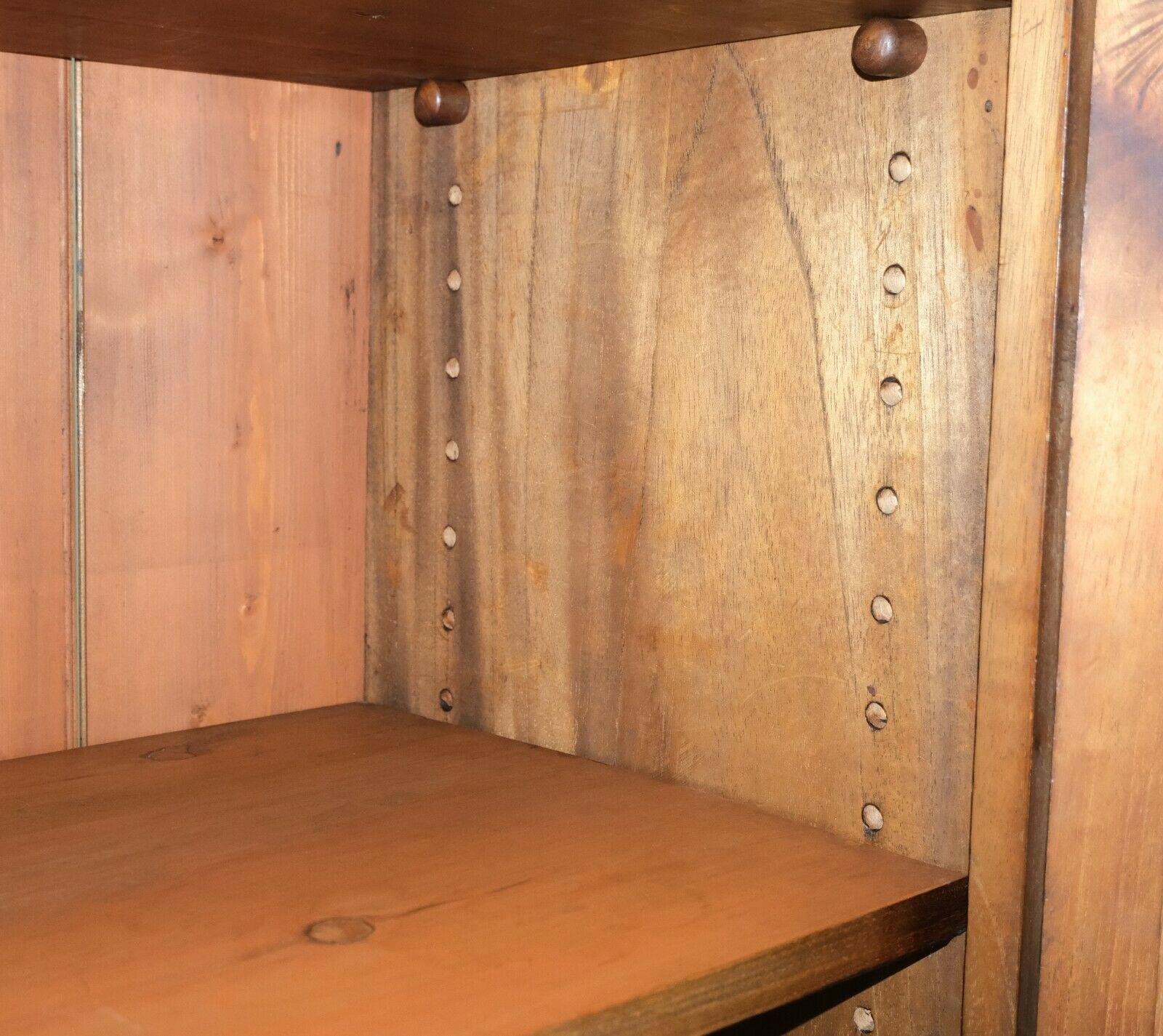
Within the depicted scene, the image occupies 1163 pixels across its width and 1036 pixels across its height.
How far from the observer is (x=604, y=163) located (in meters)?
1.02

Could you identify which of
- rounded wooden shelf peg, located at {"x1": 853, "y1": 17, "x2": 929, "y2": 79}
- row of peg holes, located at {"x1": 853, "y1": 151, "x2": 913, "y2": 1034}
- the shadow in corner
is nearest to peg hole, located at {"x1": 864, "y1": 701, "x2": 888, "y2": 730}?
row of peg holes, located at {"x1": 853, "y1": 151, "x2": 913, "y2": 1034}

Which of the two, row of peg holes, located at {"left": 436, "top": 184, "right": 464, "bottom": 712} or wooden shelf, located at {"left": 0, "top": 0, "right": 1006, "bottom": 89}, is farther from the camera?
row of peg holes, located at {"left": 436, "top": 184, "right": 464, "bottom": 712}

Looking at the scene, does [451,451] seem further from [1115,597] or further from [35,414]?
[1115,597]

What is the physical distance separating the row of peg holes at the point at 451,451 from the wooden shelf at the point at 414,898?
0.38 ft

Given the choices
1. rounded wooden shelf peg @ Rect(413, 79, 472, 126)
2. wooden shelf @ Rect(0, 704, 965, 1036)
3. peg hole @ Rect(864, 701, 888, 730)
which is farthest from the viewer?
rounded wooden shelf peg @ Rect(413, 79, 472, 126)

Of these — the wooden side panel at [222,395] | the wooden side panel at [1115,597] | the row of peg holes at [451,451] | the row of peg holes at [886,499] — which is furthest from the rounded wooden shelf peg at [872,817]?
the wooden side panel at [222,395]

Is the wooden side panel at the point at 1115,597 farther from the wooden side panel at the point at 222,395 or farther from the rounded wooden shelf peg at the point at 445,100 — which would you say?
the wooden side panel at the point at 222,395

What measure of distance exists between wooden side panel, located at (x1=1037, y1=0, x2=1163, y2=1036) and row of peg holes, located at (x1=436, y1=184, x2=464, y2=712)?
0.55 m

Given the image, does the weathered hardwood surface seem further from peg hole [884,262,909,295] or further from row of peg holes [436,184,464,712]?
row of peg holes [436,184,464,712]

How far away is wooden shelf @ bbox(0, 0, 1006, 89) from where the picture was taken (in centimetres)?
86

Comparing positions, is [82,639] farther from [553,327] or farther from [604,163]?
[604,163]

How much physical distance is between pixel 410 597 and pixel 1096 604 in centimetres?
64

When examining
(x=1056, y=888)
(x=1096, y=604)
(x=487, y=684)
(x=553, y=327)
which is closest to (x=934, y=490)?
(x=1096, y=604)

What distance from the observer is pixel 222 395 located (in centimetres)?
114
